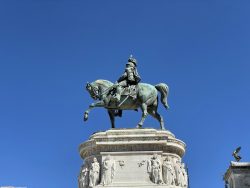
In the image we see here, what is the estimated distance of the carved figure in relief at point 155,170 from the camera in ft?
76.6

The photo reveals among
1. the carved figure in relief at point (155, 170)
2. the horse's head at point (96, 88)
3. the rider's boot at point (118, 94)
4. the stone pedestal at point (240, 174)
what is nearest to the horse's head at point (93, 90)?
the horse's head at point (96, 88)

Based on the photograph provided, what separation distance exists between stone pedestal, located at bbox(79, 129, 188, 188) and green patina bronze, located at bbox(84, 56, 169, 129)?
63.3 inches

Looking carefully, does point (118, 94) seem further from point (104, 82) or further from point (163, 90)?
point (163, 90)

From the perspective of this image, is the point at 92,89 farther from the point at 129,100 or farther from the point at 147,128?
the point at 147,128

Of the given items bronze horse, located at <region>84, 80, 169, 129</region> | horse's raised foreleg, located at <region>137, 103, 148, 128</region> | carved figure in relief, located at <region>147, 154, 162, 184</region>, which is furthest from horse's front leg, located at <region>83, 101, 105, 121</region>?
carved figure in relief, located at <region>147, 154, 162, 184</region>

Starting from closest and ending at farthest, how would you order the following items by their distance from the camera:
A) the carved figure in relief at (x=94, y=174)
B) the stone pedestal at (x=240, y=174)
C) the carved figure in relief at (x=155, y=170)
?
the carved figure in relief at (x=155, y=170)
the carved figure in relief at (x=94, y=174)
the stone pedestal at (x=240, y=174)

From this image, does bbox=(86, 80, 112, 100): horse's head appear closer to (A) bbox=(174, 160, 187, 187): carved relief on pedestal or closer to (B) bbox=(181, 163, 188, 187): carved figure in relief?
(A) bbox=(174, 160, 187, 187): carved relief on pedestal

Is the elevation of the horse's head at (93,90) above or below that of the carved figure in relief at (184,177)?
above

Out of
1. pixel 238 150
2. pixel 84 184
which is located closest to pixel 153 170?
pixel 84 184

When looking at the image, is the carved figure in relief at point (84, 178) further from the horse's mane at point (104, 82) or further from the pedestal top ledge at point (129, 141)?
the horse's mane at point (104, 82)

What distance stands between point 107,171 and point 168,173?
9.69 feet

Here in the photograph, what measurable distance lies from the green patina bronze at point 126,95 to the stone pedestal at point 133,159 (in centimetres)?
161

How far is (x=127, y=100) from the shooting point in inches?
1033

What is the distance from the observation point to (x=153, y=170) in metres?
23.5
